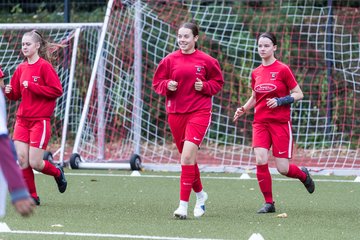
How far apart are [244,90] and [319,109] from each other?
1196 mm

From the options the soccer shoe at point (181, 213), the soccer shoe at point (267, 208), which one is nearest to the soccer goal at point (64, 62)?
the soccer shoe at point (267, 208)

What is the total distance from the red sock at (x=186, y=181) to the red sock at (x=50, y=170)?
168 centimetres

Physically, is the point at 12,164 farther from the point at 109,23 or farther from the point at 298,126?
the point at 298,126

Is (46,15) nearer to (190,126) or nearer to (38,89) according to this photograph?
(38,89)

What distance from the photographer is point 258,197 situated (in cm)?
958

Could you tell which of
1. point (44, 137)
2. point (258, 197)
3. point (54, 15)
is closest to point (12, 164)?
point (44, 137)

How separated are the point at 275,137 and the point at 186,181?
42.7 inches

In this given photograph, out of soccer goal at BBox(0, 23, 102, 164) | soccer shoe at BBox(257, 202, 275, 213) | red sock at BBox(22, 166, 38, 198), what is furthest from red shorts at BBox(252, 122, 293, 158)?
soccer goal at BBox(0, 23, 102, 164)

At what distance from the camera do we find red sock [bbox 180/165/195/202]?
7.86m

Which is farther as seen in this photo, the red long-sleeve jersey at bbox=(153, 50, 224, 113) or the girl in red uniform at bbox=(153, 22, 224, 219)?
the red long-sleeve jersey at bbox=(153, 50, 224, 113)

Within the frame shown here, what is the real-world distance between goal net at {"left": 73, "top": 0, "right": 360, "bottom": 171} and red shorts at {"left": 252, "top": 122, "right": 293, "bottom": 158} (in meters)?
3.96

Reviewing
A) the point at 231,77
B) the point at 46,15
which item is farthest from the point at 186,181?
the point at 46,15

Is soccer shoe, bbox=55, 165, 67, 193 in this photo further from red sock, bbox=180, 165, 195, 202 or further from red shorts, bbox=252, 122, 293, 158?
red shorts, bbox=252, 122, 293, 158

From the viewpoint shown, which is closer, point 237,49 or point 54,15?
point 237,49
